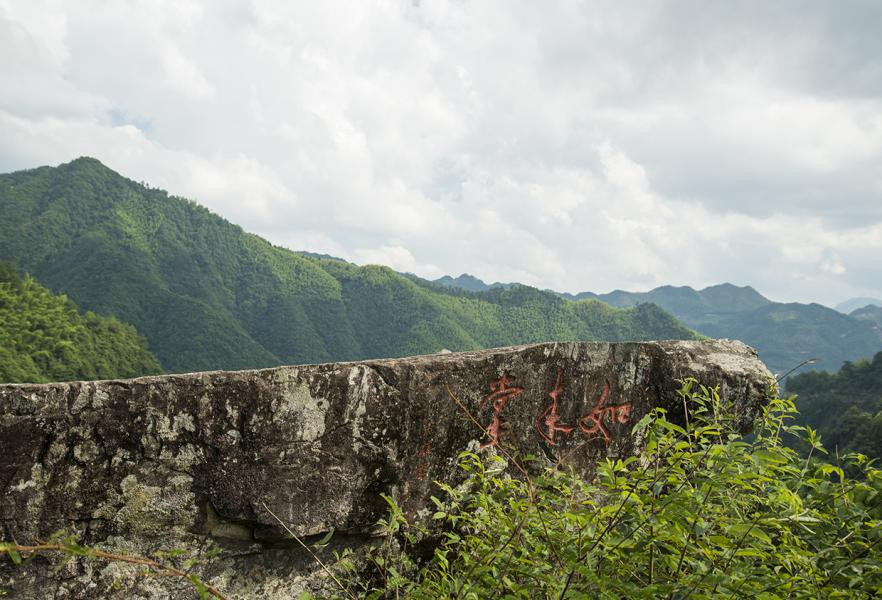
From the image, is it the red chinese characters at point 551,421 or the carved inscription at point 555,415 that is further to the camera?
the red chinese characters at point 551,421

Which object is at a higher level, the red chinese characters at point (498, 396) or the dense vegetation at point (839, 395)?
the red chinese characters at point (498, 396)

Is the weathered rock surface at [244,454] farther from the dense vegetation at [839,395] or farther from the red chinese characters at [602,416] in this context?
the dense vegetation at [839,395]

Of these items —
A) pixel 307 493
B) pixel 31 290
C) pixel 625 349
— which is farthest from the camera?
pixel 31 290

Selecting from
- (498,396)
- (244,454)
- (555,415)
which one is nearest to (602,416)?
(555,415)

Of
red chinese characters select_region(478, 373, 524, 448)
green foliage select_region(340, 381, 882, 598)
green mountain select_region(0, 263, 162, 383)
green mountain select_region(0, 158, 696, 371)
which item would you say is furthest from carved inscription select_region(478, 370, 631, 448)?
green mountain select_region(0, 158, 696, 371)

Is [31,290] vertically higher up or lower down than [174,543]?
higher up

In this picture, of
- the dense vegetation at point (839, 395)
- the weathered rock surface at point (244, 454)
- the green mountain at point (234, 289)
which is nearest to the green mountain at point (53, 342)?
the green mountain at point (234, 289)

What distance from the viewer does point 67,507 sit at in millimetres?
2955

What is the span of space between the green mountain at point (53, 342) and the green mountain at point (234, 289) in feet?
87.7

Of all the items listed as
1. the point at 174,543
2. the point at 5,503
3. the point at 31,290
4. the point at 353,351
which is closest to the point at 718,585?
the point at 174,543

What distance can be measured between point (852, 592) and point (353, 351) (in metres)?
92.4

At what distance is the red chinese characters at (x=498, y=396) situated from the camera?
3.88 metres

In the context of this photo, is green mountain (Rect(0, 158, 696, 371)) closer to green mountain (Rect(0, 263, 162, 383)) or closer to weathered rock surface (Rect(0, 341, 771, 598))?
green mountain (Rect(0, 263, 162, 383))

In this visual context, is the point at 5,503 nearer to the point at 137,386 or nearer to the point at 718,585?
the point at 137,386
